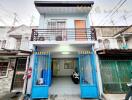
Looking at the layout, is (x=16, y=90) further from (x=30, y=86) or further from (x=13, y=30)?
(x=13, y=30)

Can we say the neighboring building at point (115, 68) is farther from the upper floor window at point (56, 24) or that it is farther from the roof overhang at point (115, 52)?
the upper floor window at point (56, 24)

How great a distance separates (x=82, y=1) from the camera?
7.30 metres

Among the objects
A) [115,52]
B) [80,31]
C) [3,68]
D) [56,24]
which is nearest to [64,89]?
[115,52]

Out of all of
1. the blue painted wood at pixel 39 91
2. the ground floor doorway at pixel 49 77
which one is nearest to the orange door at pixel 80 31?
the ground floor doorway at pixel 49 77

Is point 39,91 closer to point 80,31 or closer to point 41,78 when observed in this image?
point 41,78

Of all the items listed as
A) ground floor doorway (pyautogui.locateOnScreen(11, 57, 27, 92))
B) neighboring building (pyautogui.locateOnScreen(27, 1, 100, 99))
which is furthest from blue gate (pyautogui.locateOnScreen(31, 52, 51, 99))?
ground floor doorway (pyautogui.locateOnScreen(11, 57, 27, 92))

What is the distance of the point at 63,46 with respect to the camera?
21.1 ft

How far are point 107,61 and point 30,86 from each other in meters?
5.12

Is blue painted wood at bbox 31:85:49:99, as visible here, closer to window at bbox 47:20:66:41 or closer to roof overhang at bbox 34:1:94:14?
window at bbox 47:20:66:41

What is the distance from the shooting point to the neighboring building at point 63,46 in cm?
541

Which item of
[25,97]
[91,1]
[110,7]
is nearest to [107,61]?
[110,7]

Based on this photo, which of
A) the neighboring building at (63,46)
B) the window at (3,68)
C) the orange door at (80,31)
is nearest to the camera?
the neighboring building at (63,46)

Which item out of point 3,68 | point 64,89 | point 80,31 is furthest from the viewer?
point 80,31

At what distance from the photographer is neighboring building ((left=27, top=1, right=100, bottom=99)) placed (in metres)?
5.41
